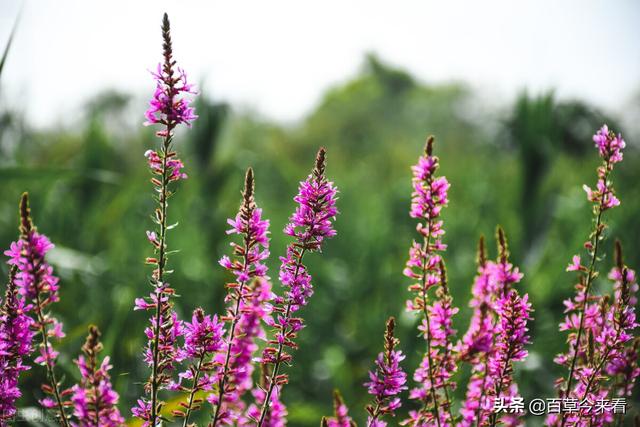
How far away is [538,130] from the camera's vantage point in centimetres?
374

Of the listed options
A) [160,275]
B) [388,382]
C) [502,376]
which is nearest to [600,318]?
[502,376]

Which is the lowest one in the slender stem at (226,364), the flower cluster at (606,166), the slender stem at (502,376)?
the slender stem at (226,364)

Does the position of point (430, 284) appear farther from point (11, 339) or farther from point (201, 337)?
point (11, 339)

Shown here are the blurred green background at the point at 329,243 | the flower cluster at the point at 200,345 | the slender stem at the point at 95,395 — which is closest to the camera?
the slender stem at the point at 95,395

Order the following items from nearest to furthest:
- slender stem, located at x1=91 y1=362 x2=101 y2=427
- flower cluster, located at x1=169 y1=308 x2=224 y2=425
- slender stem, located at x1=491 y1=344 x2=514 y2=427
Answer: slender stem, located at x1=91 y1=362 x2=101 y2=427 < flower cluster, located at x1=169 y1=308 x2=224 y2=425 < slender stem, located at x1=491 y1=344 x2=514 y2=427

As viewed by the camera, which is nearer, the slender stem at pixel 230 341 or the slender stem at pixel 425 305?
the slender stem at pixel 230 341

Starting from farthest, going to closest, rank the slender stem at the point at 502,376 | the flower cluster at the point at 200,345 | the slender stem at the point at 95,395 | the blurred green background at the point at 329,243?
the blurred green background at the point at 329,243, the slender stem at the point at 502,376, the flower cluster at the point at 200,345, the slender stem at the point at 95,395

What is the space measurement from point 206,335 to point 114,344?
158 centimetres

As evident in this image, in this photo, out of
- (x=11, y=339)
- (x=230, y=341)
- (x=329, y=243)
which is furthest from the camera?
(x=329, y=243)

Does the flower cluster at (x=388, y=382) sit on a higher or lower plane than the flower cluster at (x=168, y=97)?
lower

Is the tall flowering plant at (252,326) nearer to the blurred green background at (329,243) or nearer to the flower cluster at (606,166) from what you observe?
the flower cluster at (606,166)

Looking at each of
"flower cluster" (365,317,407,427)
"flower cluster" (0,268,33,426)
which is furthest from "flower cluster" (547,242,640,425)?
"flower cluster" (0,268,33,426)

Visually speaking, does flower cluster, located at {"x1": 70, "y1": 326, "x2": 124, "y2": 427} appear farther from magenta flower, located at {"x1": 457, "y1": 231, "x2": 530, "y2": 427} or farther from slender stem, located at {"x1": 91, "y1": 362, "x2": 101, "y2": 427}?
magenta flower, located at {"x1": 457, "y1": 231, "x2": 530, "y2": 427}

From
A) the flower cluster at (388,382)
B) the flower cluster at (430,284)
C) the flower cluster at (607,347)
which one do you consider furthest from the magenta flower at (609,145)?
the flower cluster at (388,382)
